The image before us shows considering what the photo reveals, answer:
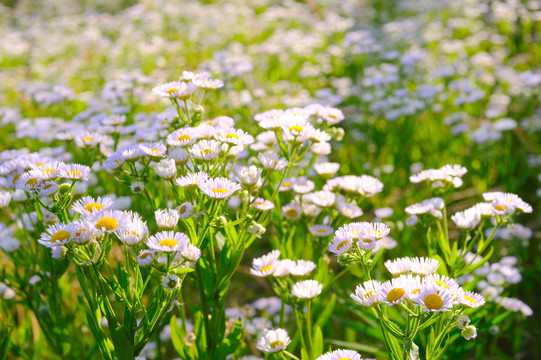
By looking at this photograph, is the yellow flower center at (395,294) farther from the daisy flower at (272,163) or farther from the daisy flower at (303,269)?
the daisy flower at (272,163)

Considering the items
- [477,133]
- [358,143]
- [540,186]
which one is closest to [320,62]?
[358,143]

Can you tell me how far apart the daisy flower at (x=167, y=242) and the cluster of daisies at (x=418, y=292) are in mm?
458

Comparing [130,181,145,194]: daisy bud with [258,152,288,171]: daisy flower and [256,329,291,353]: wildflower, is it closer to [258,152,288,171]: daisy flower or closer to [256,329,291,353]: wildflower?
[258,152,288,171]: daisy flower

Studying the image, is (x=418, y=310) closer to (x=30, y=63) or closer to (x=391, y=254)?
(x=391, y=254)

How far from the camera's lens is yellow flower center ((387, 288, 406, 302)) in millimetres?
1165

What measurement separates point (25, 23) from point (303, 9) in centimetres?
536

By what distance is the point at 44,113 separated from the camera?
14.1 ft

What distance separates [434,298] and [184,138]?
88 centimetres

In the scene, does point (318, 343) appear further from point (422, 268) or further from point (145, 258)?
point (145, 258)

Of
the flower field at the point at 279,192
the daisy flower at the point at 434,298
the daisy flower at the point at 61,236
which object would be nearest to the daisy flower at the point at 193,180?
the flower field at the point at 279,192

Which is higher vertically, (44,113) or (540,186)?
(44,113)

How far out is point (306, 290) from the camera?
61.5 inches

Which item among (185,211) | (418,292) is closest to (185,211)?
(185,211)

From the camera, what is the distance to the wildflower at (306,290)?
1.55 metres
